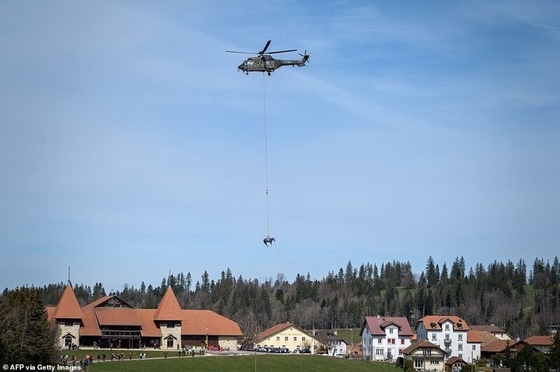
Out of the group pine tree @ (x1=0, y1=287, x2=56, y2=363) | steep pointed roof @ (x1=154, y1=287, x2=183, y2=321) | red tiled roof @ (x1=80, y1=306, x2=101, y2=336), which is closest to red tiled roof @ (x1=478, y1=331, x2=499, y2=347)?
steep pointed roof @ (x1=154, y1=287, x2=183, y2=321)

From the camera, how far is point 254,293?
587 feet

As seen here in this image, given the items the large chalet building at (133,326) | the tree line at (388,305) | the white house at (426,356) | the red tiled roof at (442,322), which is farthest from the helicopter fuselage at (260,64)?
the tree line at (388,305)

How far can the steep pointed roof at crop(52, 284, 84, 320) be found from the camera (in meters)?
89.4

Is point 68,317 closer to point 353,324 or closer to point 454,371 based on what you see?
point 454,371

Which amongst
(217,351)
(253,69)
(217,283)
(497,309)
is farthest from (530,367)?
(217,283)

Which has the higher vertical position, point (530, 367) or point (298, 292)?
point (298, 292)

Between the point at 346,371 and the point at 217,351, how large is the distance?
1841cm

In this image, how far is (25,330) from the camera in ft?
200

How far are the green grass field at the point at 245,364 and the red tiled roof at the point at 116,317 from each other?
557 inches

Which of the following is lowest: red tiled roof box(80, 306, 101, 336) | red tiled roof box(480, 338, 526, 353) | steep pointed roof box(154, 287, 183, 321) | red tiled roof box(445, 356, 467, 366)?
red tiled roof box(445, 356, 467, 366)

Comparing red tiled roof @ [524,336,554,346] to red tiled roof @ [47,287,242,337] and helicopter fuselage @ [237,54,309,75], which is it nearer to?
red tiled roof @ [47,287,242,337]

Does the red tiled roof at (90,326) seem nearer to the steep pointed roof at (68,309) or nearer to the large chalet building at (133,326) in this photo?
the large chalet building at (133,326)

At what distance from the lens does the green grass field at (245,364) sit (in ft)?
242

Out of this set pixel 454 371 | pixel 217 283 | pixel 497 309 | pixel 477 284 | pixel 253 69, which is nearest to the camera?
pixel 253 69
